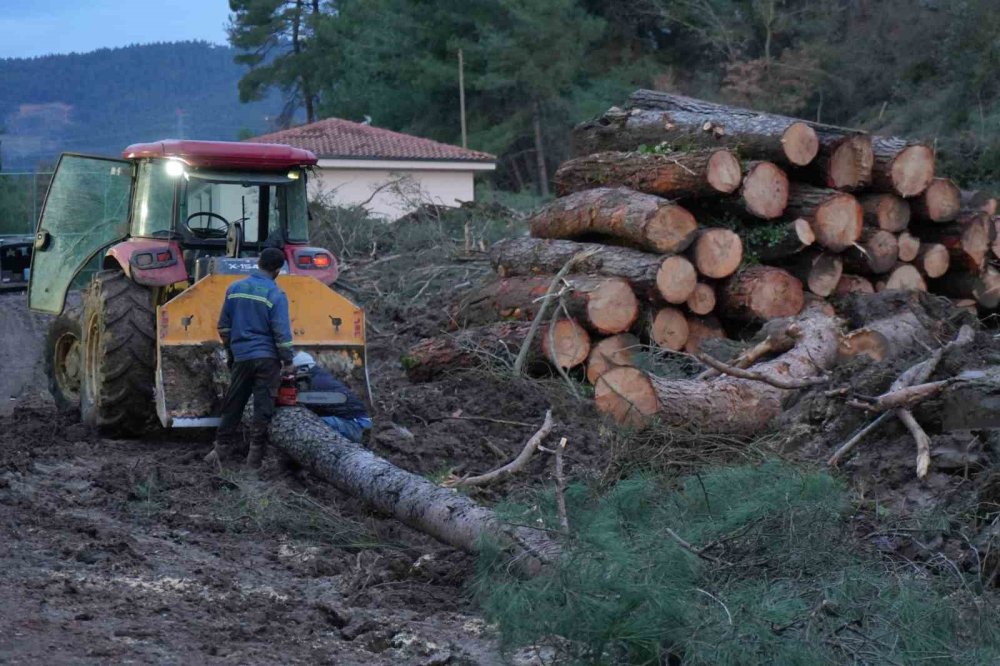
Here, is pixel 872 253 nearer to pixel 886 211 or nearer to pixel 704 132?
pixel 886 211

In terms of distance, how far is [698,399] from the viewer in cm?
855

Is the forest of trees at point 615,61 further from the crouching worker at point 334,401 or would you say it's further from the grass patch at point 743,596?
the grass patch at point 743,596

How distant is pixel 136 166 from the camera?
9266 mm

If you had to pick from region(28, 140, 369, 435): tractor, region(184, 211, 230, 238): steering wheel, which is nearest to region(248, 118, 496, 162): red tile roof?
region(28, 140, 369, 435): tractor

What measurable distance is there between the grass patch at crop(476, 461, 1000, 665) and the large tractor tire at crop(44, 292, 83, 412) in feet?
18.6

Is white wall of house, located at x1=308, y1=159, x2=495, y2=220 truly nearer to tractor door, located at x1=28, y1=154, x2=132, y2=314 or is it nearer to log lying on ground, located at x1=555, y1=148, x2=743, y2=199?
log lying on ground, located at x1=555, y1=148, x2=743, y2=199

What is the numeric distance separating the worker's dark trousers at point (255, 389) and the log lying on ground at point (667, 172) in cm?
470

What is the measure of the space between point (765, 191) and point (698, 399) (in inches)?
131

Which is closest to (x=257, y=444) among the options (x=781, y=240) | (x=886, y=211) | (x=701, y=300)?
(x=701, y=300)

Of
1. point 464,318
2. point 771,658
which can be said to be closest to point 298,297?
point 464,318

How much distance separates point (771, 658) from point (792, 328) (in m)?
5.70

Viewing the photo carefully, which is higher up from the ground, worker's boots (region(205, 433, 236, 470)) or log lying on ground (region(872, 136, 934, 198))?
log lying on ground (region(872, 136, 934, 198))

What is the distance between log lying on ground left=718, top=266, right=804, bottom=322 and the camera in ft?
35.8

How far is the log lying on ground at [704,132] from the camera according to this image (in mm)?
11328
